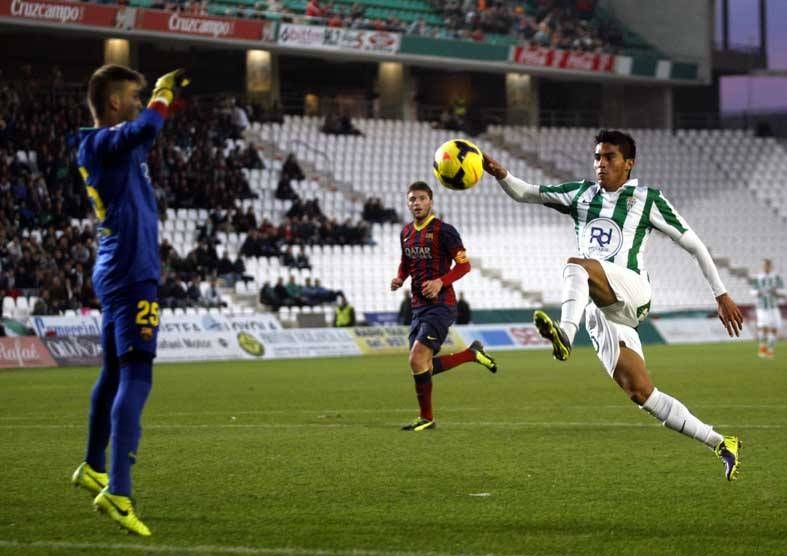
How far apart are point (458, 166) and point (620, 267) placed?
1.27 m

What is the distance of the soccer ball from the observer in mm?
9086

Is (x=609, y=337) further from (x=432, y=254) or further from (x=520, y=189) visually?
(x=432, y=254)

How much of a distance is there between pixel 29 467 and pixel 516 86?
135ft

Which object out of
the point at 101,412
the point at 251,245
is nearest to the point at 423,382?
the point at 101,412

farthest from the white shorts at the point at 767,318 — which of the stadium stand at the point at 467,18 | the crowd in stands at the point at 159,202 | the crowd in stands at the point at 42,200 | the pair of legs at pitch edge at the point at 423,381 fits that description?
the stadium stand at the point at 467,18

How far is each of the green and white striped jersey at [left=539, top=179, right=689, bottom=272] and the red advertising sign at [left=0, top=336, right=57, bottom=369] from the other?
766 inches

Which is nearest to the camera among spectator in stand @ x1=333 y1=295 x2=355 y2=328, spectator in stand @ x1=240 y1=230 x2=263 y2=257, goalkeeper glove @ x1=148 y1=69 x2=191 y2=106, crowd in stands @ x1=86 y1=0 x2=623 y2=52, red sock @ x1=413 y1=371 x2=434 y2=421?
goalkeeper glove @ x1=148 y1=69 x2=191 y2=106

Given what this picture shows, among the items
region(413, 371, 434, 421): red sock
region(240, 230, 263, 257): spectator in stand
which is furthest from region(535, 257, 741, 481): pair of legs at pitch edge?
region(240, 230, 263, 257): spectator in stand

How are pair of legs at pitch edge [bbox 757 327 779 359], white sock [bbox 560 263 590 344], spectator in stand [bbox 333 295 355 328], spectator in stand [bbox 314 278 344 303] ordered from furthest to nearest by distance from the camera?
1. spectator in stand [bbox 314 278 344 303]
2. spectator in stand [bbox 333 295 355 328]
3. pair of legs at pitch edge [bbox 757 327 779 359]
4. white sock [bbox 560 263 590 344]

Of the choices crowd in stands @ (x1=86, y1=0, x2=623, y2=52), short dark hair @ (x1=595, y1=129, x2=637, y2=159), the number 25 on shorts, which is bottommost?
the number 25 on shorts

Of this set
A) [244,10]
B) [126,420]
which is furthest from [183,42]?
[126,420]

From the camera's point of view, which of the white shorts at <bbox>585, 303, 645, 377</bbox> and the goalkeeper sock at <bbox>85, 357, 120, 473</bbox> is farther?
the white shorts at <bbox>585, 303, 645, 377</bbox>

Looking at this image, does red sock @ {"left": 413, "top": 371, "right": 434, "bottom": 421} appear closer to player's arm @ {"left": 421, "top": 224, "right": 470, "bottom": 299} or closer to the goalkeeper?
player's arm @ {"left": 421, "top": 224, "right": 470, "bottom": 299}

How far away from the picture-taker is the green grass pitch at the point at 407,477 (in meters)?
6.66
